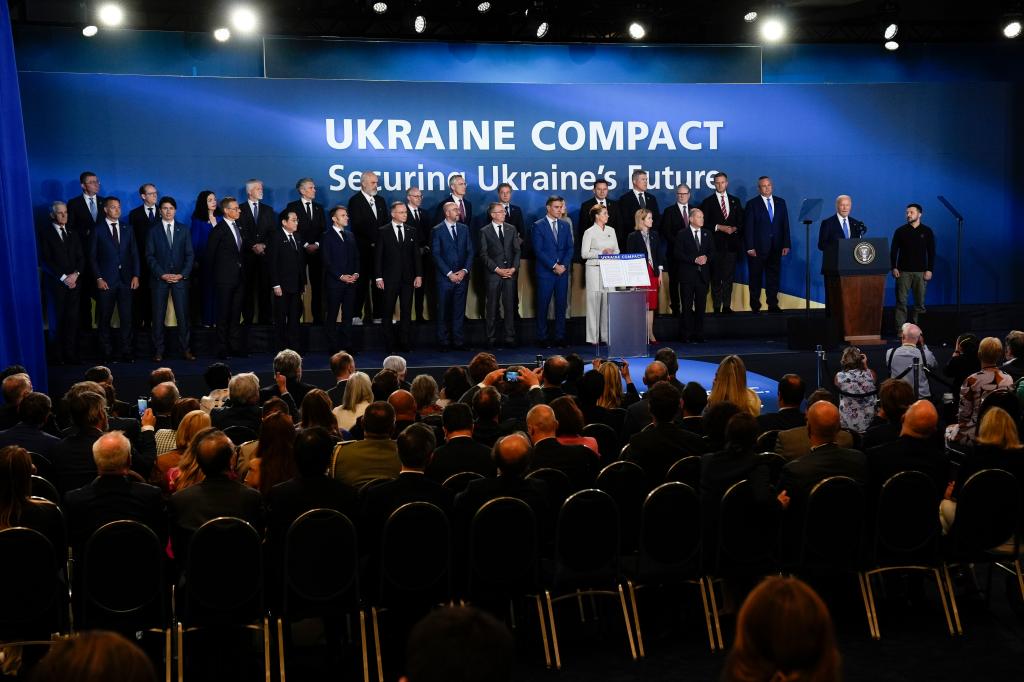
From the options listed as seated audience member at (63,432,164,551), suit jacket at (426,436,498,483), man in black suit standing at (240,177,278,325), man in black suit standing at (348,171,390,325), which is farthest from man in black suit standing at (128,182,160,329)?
seated audience member at (63,432,164,551)

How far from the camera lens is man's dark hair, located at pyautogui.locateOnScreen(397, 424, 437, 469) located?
481cm

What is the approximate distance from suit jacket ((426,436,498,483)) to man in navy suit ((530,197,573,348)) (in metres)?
7.92

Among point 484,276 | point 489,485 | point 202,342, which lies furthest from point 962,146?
point 489,485

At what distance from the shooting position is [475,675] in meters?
1.92

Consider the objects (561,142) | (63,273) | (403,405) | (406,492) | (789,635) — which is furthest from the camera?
(561,142)

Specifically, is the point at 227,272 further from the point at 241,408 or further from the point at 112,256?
the point at 241,408

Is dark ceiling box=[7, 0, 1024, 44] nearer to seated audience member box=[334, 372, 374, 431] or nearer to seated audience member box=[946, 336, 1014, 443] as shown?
seated audience member box=[334, 372, 374, 431]

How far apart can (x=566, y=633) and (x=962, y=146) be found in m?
13.1

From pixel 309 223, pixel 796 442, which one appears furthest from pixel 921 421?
pixel 309 223

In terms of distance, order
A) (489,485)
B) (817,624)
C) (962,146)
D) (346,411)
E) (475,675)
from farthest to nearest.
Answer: (962,146)
(346,411)
(489,485)
(817,624)
(475,675)

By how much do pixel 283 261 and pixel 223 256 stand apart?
25.8 inches

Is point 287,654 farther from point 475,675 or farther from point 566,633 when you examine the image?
point 475,675

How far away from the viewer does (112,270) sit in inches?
478

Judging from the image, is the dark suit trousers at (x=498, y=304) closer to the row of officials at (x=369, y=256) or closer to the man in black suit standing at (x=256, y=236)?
the row of officials at (x=369, y=256)
